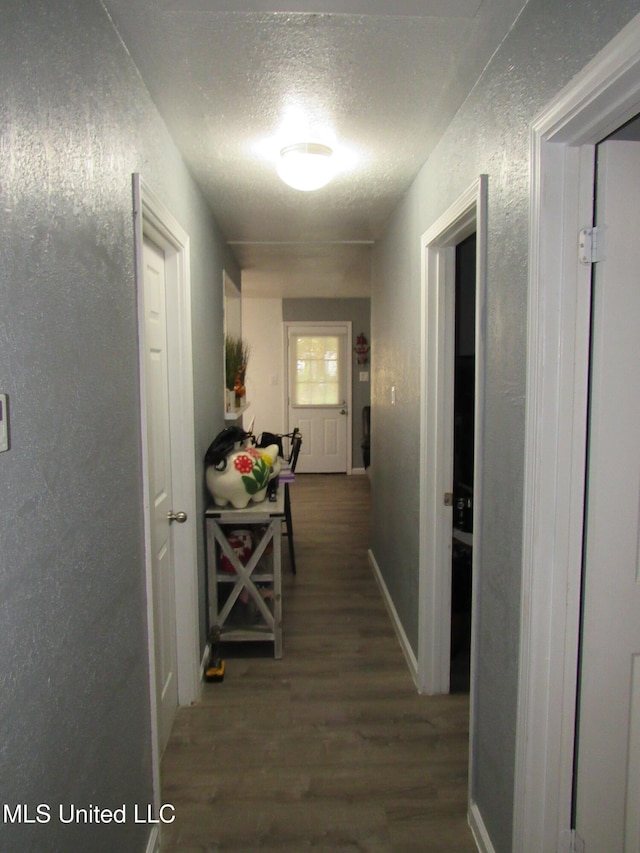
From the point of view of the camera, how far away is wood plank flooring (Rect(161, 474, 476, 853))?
6.12 feet

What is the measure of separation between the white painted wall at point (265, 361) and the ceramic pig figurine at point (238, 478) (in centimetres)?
485

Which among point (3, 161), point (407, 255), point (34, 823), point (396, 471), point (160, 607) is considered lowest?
point (160, 607)

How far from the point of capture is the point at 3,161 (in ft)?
2.86

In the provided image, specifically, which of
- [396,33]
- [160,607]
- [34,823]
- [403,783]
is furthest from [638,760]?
[396,33]

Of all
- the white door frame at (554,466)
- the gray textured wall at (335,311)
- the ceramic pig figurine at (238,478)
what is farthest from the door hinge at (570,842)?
the gray textured wall at (335,311)

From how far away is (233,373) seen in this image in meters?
3.98

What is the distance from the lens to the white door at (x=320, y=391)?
25.5ft

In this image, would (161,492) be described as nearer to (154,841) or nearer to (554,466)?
(154,841)

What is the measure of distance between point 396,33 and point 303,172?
2.74 ft

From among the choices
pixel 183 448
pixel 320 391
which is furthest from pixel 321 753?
pixel 320 391

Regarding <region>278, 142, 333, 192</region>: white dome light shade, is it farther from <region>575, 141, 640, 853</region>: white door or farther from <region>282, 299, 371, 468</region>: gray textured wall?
<region>282, 299, 371, 468</region>: gray textured wall

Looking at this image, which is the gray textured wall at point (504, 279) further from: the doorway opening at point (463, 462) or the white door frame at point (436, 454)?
the doorway opening at point (463, 462)

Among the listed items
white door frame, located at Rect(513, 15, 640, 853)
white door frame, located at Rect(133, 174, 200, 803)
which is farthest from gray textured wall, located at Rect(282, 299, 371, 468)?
white door frame, located at Rect(513, 15, 640, 853)

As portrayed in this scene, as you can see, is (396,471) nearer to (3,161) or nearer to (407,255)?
(407,255)
